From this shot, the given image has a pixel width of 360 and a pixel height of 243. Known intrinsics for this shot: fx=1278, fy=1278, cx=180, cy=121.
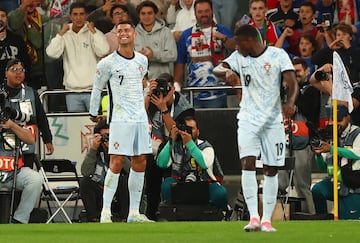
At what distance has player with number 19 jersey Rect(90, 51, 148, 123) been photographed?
1789 cm

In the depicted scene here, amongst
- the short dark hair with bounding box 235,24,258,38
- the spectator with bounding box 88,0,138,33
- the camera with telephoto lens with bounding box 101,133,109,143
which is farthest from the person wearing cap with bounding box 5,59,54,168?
the short dark hair with bounding box 235,24,258,38

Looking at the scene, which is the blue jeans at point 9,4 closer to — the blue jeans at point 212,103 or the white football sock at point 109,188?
the blue jeans at point 212,103

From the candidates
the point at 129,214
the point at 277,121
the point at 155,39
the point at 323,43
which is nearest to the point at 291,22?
the point at 323,43

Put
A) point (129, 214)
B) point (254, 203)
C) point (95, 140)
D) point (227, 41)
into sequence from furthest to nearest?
point (227, 41)
point (95, 140)
point (129, 214)
point (254, 203)

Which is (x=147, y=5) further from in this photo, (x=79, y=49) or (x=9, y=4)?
(x=9, y=4)

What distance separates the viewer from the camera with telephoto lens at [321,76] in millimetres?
19828

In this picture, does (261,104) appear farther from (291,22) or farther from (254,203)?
(291,22)

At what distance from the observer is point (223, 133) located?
21.2 m

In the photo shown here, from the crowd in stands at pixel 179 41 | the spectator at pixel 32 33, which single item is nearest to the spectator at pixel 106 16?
the crowd in stands at pixel 179 41

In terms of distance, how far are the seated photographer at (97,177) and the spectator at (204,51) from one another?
2303 millimetres

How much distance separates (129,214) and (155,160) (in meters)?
1.88

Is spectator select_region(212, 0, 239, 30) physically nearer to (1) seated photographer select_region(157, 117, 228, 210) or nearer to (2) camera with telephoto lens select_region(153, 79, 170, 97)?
(2) camera with telephoto lens select_region(153, 79, 170, 97)

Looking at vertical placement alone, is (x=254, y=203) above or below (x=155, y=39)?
below

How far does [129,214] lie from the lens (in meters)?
18.2
